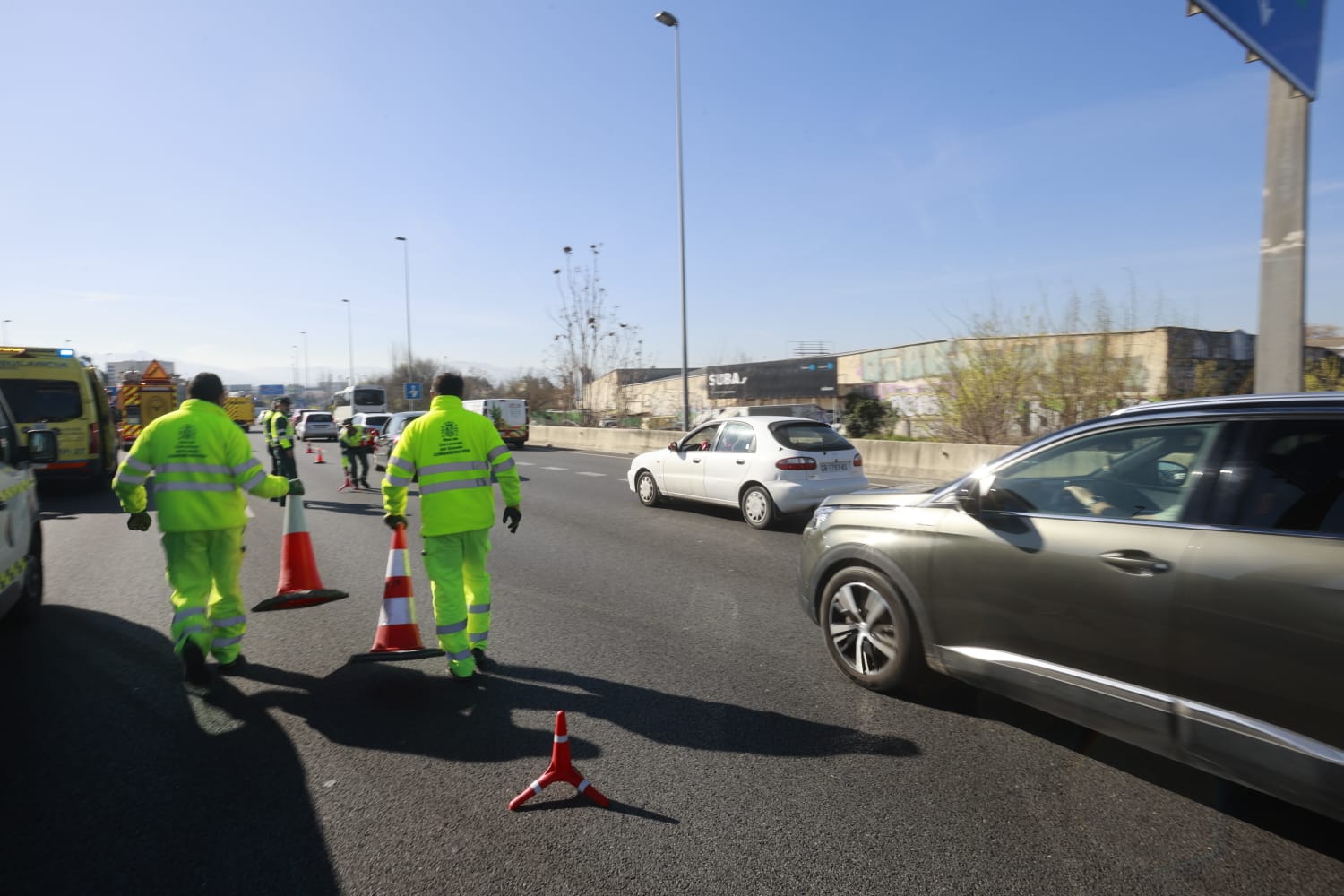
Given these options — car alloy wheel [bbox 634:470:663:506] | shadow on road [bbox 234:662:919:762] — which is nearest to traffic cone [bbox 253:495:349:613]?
shadow on road [bbox 234:662:919:762]

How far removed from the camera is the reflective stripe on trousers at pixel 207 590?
4.85m

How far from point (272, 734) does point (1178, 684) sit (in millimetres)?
4112

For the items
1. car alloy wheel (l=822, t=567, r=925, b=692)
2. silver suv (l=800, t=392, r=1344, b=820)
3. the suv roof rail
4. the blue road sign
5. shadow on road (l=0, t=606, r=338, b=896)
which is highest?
the blue road sign

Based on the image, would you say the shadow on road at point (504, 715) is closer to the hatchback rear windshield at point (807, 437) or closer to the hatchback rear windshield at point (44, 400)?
the hatchback rear windshield at point (807, 437)

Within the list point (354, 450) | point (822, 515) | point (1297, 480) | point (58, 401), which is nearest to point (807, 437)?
point (822, 515)

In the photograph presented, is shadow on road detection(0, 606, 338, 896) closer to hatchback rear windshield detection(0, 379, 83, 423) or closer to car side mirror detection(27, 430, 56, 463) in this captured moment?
car side mirror detection(27, 430, 56, 463)

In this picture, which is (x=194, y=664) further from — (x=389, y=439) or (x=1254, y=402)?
(x=389, y=439)

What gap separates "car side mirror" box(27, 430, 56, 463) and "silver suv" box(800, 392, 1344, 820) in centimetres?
538

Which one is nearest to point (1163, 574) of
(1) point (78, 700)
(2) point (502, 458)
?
(2) point (502, 458)

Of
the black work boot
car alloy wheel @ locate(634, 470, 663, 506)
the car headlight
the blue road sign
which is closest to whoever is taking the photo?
the black work boot

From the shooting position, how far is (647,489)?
43.4 ft

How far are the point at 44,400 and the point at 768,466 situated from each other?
13281mm

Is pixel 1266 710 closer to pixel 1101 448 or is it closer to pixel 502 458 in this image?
pixel 1101 448

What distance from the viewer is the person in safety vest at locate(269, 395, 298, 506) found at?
46.9 ft
